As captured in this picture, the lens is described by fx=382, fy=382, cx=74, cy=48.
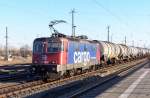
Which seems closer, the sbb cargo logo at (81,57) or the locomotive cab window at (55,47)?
the locomotive cab window at (55,47)

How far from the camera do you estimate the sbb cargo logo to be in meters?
29.0

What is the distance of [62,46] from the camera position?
25.7m

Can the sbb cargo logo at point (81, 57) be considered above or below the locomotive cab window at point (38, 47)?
below

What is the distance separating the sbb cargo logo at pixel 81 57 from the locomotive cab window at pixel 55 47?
3.30 metres

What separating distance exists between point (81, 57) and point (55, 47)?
5440mm

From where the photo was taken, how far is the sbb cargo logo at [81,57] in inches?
1142

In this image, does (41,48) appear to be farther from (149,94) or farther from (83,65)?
(149,94)

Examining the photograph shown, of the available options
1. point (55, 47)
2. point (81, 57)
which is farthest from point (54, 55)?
point (81, 57)

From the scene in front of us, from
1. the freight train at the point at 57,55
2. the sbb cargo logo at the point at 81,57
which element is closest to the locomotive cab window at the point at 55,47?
the freight train at the point at 57,55

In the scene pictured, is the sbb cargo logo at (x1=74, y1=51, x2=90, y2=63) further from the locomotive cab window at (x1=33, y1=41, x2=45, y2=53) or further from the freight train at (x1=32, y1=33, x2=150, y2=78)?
the locomotive cab window at (x1=33, y1=41, x2=45, y2=53)

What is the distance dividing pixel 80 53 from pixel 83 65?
5.96 ft

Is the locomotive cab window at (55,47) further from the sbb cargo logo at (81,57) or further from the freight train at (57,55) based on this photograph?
the sbb cargo logo at (81,57)

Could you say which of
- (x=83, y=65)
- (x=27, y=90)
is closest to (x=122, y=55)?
(x=83, y=65)

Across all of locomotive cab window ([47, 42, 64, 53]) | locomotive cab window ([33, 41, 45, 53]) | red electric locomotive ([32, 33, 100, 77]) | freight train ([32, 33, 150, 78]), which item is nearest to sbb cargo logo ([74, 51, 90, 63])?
freight train ([32, 33, 150, 78])
